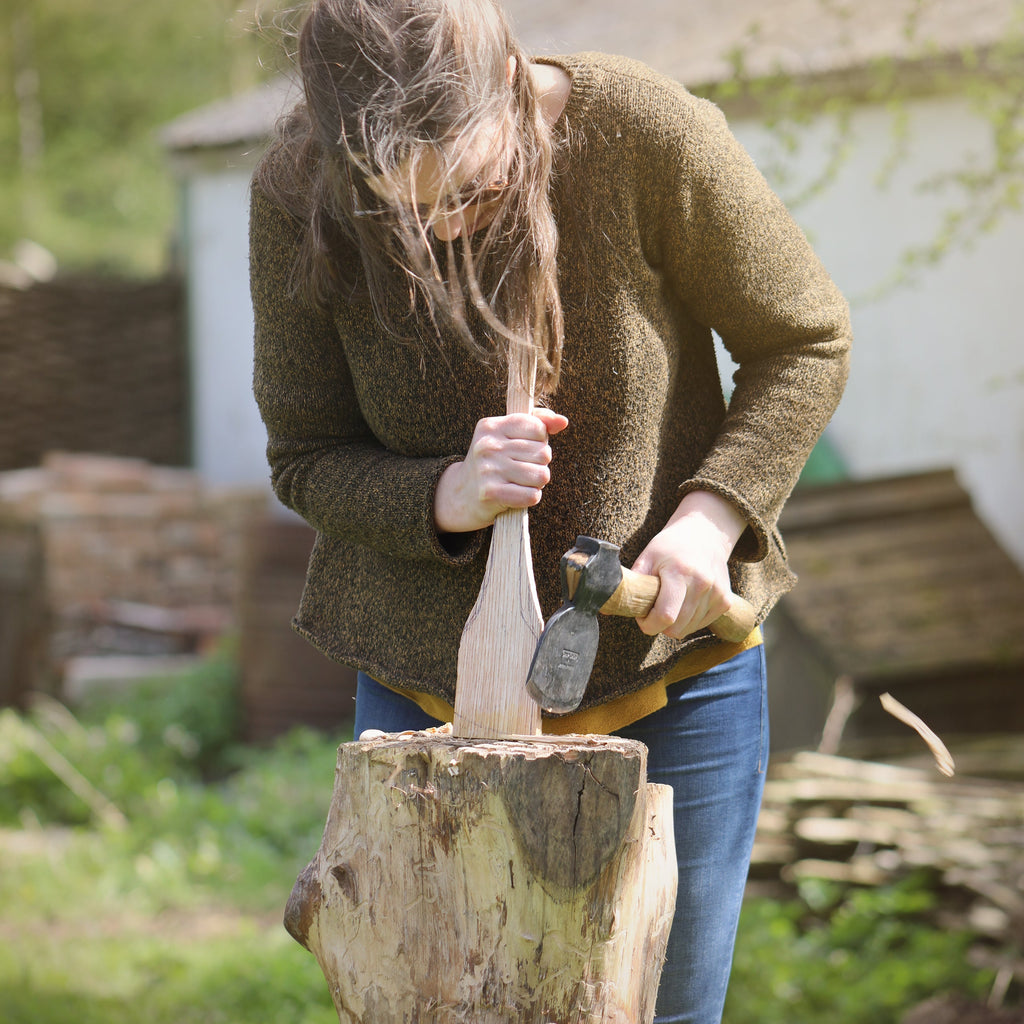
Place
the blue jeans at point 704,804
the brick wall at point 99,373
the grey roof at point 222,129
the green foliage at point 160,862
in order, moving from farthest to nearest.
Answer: the brick wall at point 99,373
the grey roof at point 222,129
the green foliage at point 160,862
the blue jeans at point 704,804

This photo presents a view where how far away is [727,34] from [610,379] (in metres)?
6.00

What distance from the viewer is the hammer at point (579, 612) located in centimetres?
128

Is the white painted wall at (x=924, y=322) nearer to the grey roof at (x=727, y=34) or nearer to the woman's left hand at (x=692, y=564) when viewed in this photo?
the grey roof at (x=727, y=34)

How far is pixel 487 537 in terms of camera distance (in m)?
1.47

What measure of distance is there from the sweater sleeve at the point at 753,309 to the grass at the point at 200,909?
2.44 metres

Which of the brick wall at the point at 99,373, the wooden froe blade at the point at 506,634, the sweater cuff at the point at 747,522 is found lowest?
the brick wall at the point at 99,373

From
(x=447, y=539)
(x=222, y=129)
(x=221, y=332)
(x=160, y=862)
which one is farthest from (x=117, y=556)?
(x=447, y=539)

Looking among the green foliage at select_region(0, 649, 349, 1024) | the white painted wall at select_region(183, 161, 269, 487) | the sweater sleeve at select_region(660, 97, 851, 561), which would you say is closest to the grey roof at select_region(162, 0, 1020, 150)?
the white painted wall at select_region(183, 161, 269, 487)

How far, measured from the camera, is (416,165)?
4.19ft

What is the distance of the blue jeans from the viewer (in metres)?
1.53

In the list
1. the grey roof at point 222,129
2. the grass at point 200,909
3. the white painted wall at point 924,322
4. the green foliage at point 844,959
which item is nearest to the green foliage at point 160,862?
the grass at point 200,909

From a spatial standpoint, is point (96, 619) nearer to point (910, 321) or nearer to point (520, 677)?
point (910, 321)

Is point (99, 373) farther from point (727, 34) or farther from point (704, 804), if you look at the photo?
point (704, 804)

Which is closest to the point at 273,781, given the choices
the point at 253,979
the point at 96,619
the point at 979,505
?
the point at 253,979
